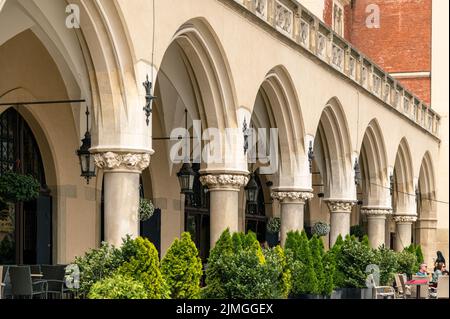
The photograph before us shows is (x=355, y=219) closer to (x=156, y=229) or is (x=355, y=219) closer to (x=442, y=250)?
(x=442, y=250)

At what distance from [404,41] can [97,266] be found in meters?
29.6

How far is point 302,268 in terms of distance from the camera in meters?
18.9

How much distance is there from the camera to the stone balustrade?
69.1ft

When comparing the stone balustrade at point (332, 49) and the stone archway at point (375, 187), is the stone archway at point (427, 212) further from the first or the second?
the stone archway at point (375, 187)

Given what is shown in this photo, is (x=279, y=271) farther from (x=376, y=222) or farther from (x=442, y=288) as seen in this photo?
(x=376, y=222)

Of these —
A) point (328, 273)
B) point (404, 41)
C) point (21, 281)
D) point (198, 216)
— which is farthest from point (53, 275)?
point (404, 41)

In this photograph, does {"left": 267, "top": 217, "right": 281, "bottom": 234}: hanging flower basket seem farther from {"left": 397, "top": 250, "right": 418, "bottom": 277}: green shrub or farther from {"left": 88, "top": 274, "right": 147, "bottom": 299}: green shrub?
{"left": 88, "top": 274, "right": 147, "bottom": 299}: green shrub

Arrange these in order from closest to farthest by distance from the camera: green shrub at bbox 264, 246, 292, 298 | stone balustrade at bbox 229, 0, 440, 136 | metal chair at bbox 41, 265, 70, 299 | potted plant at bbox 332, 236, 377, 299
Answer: green shrub at bbox 264, 246, 292, 298, metal chair at bbox 41, 265, 70, 299, stone balustrade at bbox 229, 0, 440, 136, potted plant at bbox 332, 236, 377, 299

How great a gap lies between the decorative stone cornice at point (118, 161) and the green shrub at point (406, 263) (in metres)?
12.3

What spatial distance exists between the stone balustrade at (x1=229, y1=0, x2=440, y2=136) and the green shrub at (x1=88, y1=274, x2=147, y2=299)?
7.21 meters

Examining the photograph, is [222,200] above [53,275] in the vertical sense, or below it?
above

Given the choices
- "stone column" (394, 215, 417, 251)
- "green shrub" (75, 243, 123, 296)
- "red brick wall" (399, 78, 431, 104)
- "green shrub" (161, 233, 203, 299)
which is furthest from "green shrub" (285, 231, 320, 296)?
"red brick wall" (399, 78, 431, 104)

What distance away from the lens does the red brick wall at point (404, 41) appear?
4131cm

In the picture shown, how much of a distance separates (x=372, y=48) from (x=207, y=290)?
28040 millimetres
